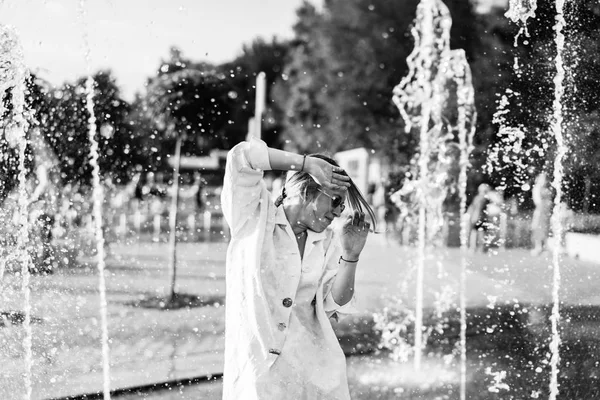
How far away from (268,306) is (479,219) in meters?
14.5

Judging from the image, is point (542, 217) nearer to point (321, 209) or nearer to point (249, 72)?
point (321, 209)

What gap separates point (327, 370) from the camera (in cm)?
227

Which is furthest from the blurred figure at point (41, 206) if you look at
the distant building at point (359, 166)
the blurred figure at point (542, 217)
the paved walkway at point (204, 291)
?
the distant building at point (359, 166)

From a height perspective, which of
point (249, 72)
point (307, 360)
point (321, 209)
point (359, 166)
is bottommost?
point (307, 360)

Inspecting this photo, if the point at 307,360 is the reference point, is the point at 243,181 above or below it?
above

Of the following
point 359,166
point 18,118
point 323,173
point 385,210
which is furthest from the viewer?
point 359,166

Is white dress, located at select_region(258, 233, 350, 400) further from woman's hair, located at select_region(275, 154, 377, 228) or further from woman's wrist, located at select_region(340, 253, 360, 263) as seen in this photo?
woman's hair, located at select_region(275, 154, 377, 228)

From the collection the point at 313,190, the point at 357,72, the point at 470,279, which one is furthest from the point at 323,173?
the point at 357,72

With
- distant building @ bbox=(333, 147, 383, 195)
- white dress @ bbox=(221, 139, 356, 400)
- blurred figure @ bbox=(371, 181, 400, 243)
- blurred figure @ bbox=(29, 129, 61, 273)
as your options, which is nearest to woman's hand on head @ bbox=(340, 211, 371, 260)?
white dress @ bbox=(221, 139, 356, 400)

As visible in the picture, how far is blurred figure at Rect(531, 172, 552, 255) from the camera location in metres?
12.4

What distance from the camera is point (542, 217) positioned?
1280 centimetres

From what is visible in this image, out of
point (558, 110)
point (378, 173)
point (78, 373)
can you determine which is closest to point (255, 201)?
point (78, 373)

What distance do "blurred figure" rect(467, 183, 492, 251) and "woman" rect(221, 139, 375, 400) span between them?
12471mm

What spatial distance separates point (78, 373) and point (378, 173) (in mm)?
20130
